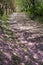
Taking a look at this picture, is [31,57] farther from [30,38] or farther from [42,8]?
[42,8]

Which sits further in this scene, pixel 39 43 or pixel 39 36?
pixel 39 36

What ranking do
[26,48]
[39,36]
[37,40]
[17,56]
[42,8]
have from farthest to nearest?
[42,8], [39,36], [37,40], [26,48], [17,56]

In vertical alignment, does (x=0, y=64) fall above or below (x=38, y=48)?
above

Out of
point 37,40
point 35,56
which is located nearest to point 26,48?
point 35,56

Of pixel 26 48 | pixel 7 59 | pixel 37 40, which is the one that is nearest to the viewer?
pixel 7 59

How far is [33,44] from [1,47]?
9.73ft

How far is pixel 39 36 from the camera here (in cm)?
1454

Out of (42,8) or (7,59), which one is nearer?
(7,59)

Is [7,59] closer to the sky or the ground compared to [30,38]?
closer to the sky

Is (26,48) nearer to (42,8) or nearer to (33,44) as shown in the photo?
(33,44)

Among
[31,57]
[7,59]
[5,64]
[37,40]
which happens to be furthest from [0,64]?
[37,40]

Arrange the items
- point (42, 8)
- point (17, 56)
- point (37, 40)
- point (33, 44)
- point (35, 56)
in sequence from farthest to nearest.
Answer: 1. point (42, 8)
2. point (37, 40)
3. point (33, 44)
4. point (35, 56)
5. point (17, 56)

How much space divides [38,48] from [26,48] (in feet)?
2.15

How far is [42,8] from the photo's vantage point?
84.6ft
